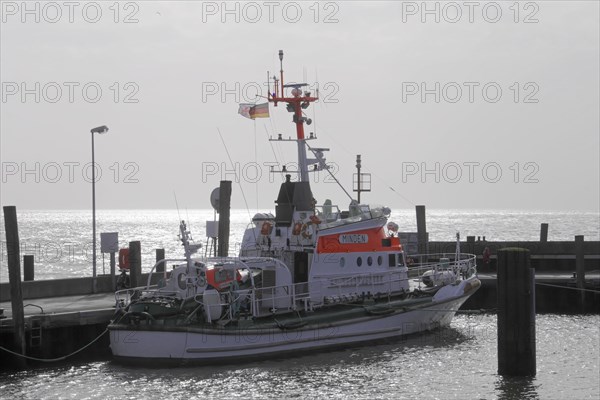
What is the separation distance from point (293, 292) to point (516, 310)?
794 cm

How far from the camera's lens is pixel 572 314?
32531 millimetres

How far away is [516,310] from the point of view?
18688 mm

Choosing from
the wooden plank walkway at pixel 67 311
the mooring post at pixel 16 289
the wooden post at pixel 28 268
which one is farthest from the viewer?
the wooden post at pixel 28 268

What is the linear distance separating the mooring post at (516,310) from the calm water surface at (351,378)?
2.19 feet

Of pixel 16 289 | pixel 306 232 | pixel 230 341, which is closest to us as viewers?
pixel 16 289

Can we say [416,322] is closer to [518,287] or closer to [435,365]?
[435,365]

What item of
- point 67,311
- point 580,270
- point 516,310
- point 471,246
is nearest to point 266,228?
point 67,311

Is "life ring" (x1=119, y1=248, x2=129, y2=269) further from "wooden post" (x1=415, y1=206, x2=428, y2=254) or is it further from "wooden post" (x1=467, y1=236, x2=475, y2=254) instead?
A: "wooden post" (x1=467, y1=236, x2=475, y2=254)

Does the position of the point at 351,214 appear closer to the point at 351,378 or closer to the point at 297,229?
the point at 297,229

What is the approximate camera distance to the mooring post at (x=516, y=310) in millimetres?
18656

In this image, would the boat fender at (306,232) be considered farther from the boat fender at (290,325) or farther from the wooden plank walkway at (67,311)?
the wooden plank walkway at (67,311)

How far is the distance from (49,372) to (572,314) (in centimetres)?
1973

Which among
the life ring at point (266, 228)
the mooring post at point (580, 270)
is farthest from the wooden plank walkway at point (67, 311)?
the mooring post at point (580, 270)

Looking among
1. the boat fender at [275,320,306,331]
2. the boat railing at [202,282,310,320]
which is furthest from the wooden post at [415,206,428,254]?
the boat fender at [275,320,306,331]
